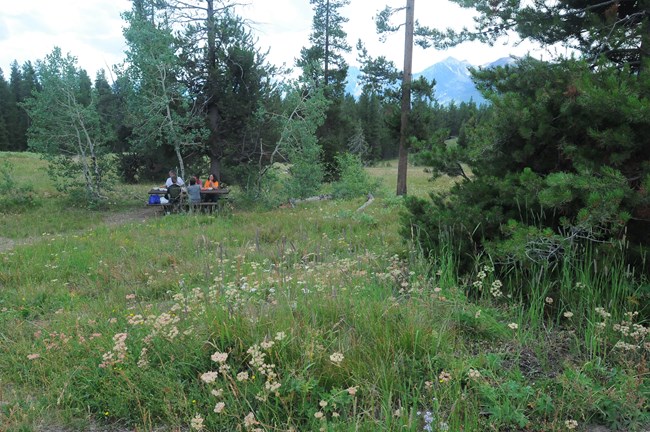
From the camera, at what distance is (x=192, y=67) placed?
17625mm

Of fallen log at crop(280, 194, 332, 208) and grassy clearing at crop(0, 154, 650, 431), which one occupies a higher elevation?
grassy clearing at crop(0, 154, 650, 431)

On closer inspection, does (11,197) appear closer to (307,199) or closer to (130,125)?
(130,125)

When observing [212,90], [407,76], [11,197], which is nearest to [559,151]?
[407,76]

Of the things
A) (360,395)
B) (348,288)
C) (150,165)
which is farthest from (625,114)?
(150,165)

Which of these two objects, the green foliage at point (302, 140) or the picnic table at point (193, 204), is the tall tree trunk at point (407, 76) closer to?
the green foliage at point (302, 140)

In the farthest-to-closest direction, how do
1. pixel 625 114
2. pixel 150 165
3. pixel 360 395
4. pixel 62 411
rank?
pixel 150 165
pixel 625 114
pixel 62 411
pixel 360 395

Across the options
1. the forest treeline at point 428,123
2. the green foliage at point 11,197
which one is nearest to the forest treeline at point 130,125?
the forest treeline at point 428,123

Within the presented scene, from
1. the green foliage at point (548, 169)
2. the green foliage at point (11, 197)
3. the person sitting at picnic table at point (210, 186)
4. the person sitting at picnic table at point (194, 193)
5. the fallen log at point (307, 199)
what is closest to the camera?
the green foliage at point (548, 169)

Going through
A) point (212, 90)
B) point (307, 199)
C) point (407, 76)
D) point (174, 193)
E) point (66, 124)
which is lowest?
point (307, 199)

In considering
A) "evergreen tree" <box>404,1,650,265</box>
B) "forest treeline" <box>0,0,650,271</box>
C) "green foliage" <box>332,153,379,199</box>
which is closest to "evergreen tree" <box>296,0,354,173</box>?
"forest treeline" <box>0,0,650,271</box>

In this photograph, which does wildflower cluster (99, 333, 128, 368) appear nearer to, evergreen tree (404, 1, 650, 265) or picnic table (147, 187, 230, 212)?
evergreen tree (404, 1, 650, 265)

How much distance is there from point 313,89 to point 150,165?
14295 mm

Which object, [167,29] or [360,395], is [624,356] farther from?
[167,29]

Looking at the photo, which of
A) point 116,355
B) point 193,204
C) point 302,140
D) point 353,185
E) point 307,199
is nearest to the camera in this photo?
point 116,355
